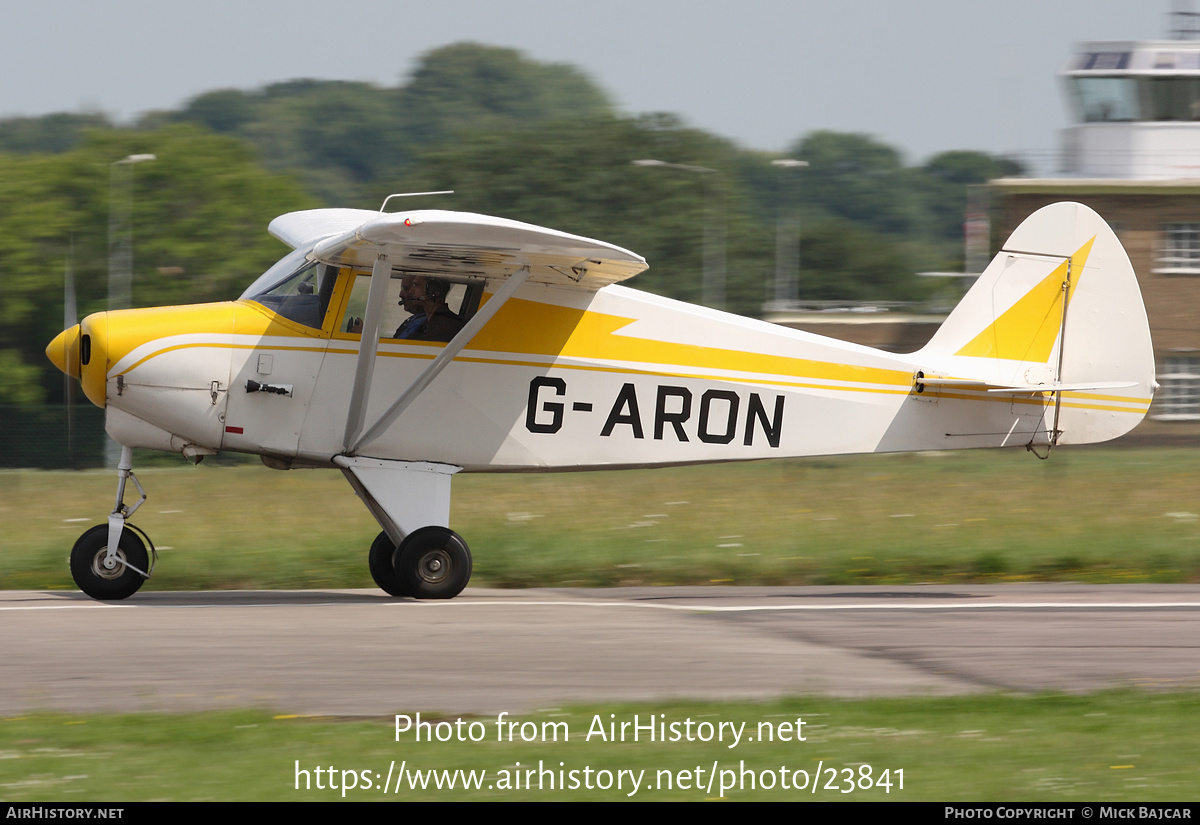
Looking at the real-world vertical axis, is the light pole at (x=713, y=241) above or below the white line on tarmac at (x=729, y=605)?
above

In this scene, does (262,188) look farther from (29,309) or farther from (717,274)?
(717,274)

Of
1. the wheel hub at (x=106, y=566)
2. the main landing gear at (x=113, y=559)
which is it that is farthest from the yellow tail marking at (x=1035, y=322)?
the wheel hub at (x=106, y=566)

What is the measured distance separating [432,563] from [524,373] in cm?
162

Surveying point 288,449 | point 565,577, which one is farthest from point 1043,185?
point 288,449

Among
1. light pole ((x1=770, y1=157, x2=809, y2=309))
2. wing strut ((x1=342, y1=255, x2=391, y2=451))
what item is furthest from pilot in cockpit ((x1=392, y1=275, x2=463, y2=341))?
light pole ((x1=770, y1=157, x2=809, y2=309))

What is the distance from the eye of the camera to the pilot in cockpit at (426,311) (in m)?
10.2

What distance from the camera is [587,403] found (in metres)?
10.5

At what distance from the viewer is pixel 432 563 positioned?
392 inches

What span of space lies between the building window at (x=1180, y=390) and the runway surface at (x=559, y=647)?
2810 centimetres

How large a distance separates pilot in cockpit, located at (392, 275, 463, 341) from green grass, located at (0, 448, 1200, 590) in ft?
8.49

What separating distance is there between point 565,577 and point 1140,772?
716cm

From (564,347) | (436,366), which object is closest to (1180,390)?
(564,347)

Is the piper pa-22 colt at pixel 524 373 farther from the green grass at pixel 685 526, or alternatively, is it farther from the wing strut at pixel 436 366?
the green grass at pixel 685 526

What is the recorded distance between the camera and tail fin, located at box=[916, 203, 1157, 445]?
11.1 metres
